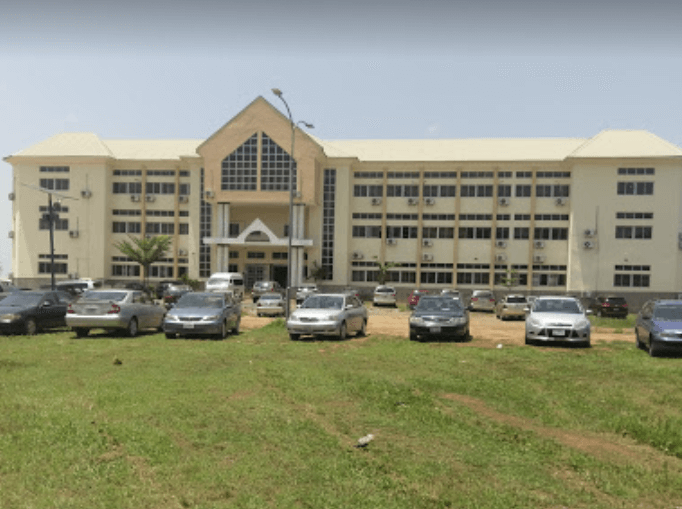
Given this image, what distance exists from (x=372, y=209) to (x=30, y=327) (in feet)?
121

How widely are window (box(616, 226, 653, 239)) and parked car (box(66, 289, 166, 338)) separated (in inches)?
1639

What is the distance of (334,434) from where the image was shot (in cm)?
682

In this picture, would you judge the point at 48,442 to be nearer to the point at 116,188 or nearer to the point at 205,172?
the point at 205,172

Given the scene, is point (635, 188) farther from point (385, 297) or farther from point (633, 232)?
point (385, 297)

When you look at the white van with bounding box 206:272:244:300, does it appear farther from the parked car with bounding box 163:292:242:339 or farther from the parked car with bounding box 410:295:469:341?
the parked car with bounding box 410:295:469:341

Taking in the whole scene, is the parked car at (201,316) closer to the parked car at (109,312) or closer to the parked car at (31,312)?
the parked car at (109,312)

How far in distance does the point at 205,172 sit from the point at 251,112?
6852 mm

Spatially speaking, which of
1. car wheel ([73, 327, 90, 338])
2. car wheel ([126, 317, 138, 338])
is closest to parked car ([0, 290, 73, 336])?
car wheel ([73, 327, 90, 338])

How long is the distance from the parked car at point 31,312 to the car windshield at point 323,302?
8727mm

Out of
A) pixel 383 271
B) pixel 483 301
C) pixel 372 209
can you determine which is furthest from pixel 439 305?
pixel 372 209

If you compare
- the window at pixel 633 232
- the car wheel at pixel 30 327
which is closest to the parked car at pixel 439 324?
the car wheel at pixel 30 327

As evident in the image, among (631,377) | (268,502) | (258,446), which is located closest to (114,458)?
(258,446)

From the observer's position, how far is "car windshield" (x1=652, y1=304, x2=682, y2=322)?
14922 millimetres

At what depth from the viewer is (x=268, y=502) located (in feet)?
15.7
